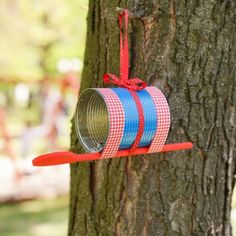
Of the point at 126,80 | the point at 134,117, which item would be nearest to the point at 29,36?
the point at 126,80

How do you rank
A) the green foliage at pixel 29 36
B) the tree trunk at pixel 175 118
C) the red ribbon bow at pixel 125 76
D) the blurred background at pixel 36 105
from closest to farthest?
the red ribbon bow at pixel 125 76 → the tree trunk at pixel 175 118 → the blurred background at pixel 36 105 → the green foliage at pixel 29 36

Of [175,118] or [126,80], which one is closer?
[126,80]

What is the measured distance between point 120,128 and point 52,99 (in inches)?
237

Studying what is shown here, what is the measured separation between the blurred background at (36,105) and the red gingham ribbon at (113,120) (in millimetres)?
793

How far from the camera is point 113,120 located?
1.31 m

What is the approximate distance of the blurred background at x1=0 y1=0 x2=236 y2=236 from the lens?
570cm

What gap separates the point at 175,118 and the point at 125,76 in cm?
23

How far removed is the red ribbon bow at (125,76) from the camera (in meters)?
1.43

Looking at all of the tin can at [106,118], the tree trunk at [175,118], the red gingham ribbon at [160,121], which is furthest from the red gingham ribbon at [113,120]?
the tree trunk at [175,118]

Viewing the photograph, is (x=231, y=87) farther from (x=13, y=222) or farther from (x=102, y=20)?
(x=13, y=222)

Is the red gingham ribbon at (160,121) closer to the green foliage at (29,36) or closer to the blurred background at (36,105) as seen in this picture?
the blurred background at (36,105)

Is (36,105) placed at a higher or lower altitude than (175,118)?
lower

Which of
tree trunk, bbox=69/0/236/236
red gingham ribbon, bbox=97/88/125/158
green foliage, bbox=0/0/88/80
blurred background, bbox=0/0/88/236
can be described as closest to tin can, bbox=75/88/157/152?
red gingham ribbon, bbox=97/88/125/158

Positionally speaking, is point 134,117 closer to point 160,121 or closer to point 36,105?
point 160,121
